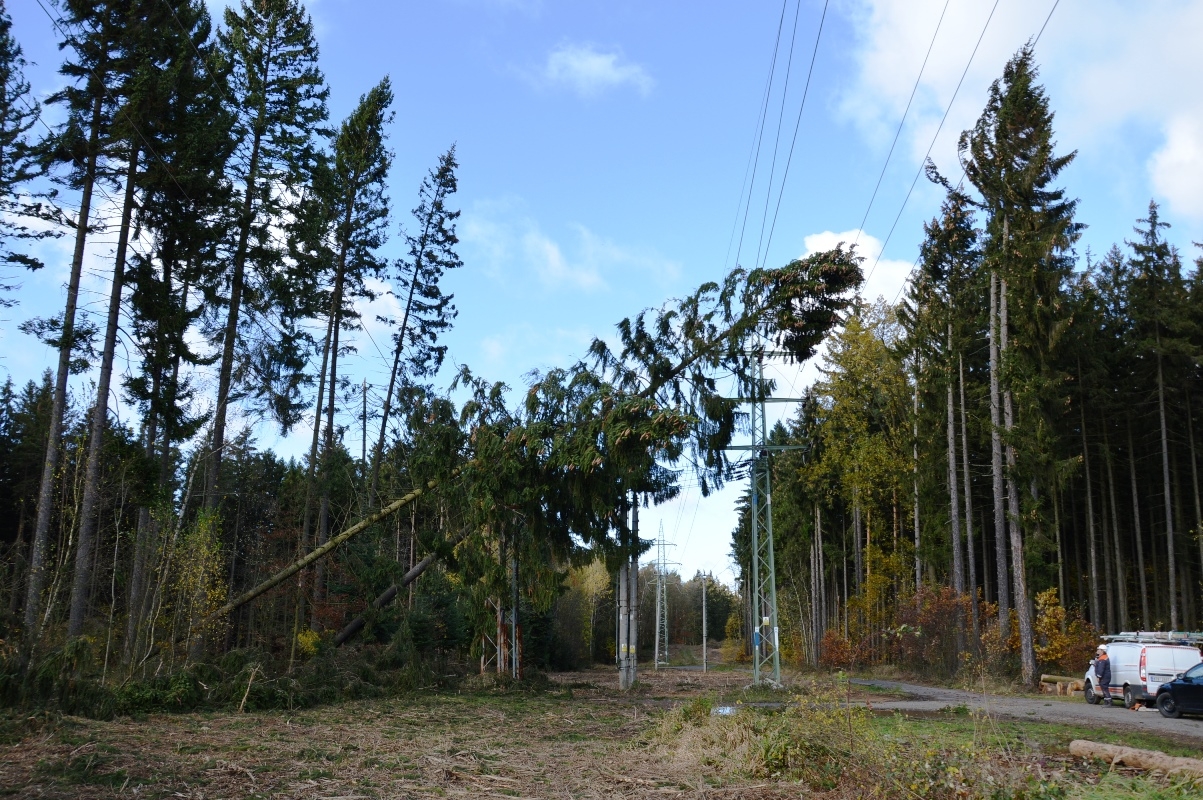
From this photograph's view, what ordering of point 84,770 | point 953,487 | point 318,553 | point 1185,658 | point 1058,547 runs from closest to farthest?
point 84,770 < point 1185,658 < point 318,553 < point 1058,547 < point 953,487

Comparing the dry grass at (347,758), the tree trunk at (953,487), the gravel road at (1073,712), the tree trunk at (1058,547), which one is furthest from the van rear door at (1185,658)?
the dry grass at (347,758)

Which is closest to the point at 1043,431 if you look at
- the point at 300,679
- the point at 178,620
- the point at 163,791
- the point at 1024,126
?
the point at 1024,126

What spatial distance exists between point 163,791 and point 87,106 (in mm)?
16798

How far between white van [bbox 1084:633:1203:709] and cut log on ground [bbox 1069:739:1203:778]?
39.0ft

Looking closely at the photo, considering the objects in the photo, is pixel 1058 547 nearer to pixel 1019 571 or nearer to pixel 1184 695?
pixel 1019 571

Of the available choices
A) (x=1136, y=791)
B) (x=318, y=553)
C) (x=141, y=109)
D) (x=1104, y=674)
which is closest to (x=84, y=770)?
(x=1136, y=791)

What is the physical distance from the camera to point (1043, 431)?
26672 mm

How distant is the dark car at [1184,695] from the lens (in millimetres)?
17703

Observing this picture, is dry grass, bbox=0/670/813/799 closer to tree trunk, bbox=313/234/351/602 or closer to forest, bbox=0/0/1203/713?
forest, bbox=0/0/1203/713

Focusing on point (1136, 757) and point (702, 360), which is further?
point (702, 360)

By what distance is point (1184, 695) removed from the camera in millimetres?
18000

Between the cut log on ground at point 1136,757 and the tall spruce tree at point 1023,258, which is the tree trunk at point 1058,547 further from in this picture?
the cut log on ground at point 1136,757

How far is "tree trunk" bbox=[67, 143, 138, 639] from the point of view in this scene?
55.5 ft

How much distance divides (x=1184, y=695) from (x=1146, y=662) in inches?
89.9
